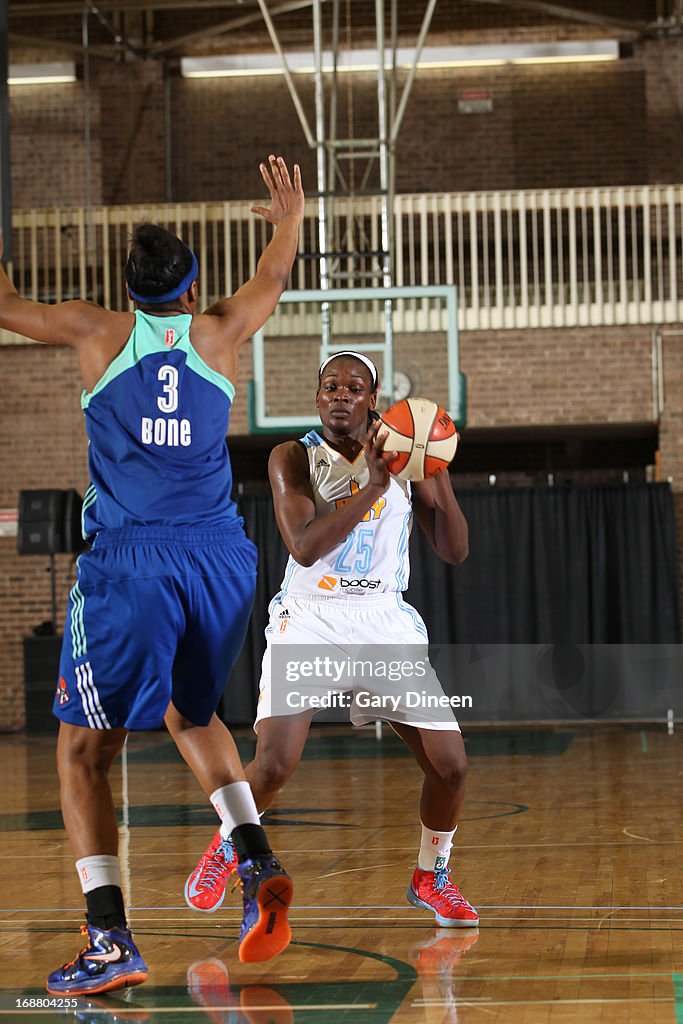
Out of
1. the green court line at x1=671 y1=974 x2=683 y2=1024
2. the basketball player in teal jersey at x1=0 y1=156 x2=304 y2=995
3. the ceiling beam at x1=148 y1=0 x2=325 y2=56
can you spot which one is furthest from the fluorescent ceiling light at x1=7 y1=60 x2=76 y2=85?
the green court line at x1=671 y1=974 x2=683 y2=1024

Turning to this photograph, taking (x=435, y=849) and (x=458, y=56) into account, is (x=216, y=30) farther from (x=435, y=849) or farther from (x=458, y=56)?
(x=435, y=849)

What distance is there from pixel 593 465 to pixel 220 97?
6.32m

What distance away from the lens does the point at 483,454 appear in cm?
1520

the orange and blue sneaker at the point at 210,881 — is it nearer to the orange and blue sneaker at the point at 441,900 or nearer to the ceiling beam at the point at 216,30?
the orange and blue sneaker at the point at 441,900

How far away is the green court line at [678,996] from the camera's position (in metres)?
2.96

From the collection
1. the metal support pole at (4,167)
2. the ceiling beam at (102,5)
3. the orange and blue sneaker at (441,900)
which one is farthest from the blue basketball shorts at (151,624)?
the ceiling beam at (102,5)

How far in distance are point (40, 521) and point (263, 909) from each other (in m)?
9.66

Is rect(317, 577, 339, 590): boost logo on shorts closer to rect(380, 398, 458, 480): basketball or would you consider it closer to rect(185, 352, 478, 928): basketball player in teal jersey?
rect(185, 352, 478, 928): basketball player in teal jersey

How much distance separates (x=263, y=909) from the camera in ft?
10.3

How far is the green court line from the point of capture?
2.96 m

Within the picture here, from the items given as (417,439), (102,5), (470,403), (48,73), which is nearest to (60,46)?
(48,73)

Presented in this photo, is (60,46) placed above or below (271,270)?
above

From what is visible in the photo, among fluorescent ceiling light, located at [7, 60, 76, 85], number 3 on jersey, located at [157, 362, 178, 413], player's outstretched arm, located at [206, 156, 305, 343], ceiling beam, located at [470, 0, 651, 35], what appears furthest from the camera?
fluorescent ceiling light, located at [7, 60, 76, 85]

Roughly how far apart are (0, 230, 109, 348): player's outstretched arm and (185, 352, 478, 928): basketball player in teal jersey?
896mm
